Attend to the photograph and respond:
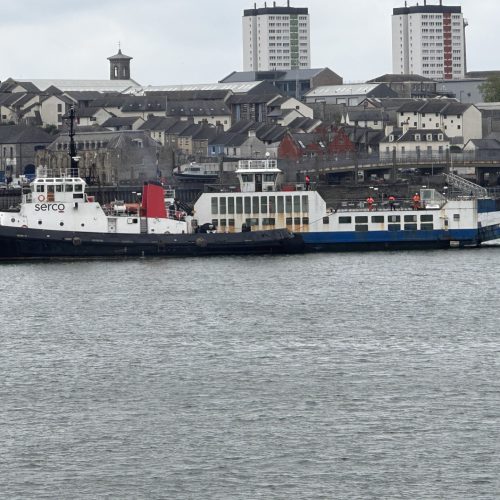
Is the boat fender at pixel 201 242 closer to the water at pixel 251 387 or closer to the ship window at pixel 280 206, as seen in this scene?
the ship window at pixel 280 206

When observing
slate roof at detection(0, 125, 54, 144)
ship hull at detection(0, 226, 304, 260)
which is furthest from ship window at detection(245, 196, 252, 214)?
slate roof at detection(0, 125, 54, 144)

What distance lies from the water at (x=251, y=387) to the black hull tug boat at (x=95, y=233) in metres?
7.41

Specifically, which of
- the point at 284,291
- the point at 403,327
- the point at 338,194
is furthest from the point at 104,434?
the point at 338,194

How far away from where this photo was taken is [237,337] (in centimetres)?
5491

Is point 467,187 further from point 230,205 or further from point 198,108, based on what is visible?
point 198,108

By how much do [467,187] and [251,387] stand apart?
64.4 m

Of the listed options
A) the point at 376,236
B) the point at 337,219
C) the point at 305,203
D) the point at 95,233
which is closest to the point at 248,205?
the point at 305,203

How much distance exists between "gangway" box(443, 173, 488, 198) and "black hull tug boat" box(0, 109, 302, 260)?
65.0 ft

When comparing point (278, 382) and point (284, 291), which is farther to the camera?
point (284, 291)

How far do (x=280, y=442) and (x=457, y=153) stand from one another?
96.1 m

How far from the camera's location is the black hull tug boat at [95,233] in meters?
79.3

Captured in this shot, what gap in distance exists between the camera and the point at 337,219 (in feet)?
274

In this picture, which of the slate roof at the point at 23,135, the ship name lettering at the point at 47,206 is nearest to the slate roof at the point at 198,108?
the slate roof at the point at 23,135

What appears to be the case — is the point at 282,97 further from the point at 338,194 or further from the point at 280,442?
the point at 280,442
